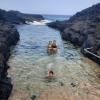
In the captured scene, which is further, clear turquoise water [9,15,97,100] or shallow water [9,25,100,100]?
clear turquoise water [9,15,97,100]

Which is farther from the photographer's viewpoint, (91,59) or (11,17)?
(11,17)

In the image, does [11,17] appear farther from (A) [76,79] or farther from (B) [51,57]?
(A) [76,79]

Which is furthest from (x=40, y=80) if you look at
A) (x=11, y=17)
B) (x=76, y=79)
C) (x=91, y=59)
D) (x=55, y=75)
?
(x=11, y=17)

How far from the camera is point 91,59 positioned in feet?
109

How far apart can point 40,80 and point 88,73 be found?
644 centimetres

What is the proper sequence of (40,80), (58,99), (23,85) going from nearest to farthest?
(58,99) → (23,85) → (40,80)

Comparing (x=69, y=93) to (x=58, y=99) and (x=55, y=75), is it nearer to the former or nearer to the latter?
(x=58, y=99)

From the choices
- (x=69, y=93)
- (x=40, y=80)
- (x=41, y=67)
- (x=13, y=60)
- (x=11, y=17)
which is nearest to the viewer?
(x=69, y=93)

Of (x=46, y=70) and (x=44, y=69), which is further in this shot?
(x=44, y=69)

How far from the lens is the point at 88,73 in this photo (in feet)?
88.1

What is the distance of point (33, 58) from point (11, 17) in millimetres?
74228

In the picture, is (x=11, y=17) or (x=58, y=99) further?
(x=11, y=17)

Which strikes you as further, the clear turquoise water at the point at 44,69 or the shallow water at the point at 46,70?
the clear turquoise water at the point at 44,69

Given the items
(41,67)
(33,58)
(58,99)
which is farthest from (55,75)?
(33,58)
